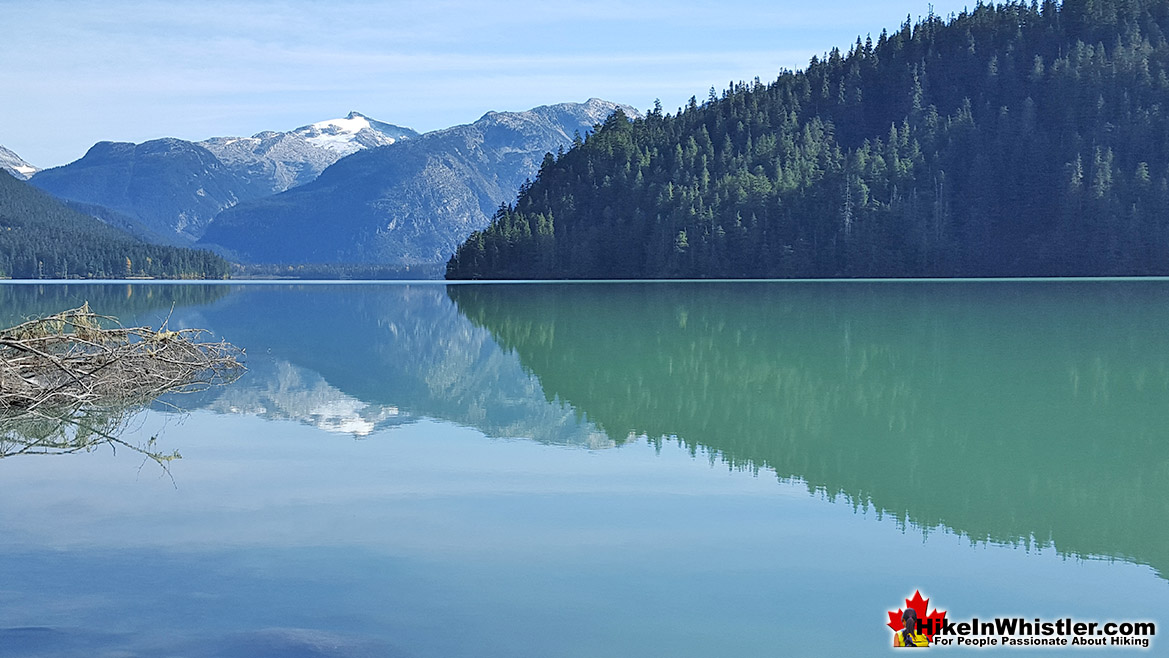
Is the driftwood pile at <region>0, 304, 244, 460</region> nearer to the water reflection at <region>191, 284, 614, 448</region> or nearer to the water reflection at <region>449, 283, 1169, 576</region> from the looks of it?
the water reflection at <region>191, 284, 614, 448</region>

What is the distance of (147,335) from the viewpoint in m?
25.2

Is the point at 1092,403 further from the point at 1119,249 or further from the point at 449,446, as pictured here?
the point at 1119,249

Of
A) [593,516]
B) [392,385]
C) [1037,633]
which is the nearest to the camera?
[1037,633]

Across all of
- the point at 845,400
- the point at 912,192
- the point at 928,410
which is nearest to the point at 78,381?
the point at 845,400

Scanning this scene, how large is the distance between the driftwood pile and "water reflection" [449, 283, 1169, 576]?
813 cm

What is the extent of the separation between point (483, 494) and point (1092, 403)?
12686 mm

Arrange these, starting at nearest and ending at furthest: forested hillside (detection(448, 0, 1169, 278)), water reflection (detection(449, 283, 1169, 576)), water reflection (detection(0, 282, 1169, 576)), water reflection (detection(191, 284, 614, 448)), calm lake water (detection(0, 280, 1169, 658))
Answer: calm lake water (detection(0, 280, 1169, 658)), water reflection (detection(449, 283, 1169, 576)), water reflection (detection(0, 282, 1169, 576)), water reflection (detection(191, 284, 614, 448)), forested hillside (detection(448, 0, 1169, 278))

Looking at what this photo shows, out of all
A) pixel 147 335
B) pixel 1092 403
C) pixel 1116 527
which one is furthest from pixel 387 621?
pixel 147 335

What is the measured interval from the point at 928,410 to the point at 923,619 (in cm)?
1209

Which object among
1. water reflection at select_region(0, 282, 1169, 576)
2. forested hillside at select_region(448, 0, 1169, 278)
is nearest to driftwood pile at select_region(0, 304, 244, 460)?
water reflection at select_region(0, 282, 1169, 576)

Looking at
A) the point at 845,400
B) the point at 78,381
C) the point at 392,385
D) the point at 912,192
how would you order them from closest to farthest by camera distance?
1. the point at 78,381
2. the point at 845,400
3. the point at 392,385
4. the point at 912,192

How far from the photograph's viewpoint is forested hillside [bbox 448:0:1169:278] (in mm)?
159250

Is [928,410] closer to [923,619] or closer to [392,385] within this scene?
[392,385]

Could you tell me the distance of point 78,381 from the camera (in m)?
21.0
